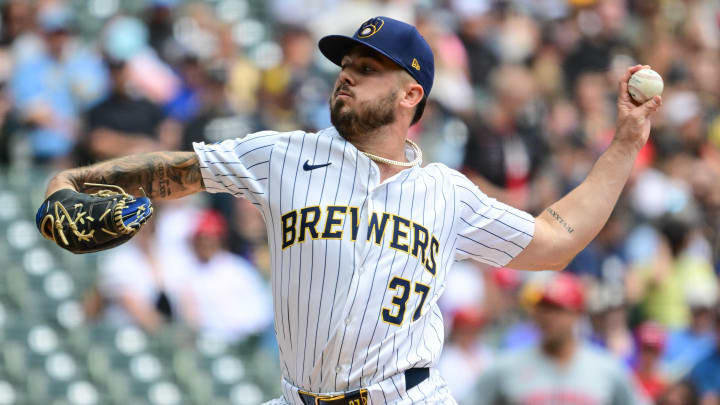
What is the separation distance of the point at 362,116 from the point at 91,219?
98 cm

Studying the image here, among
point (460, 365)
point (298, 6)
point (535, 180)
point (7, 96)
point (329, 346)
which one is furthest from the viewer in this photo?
point (298, 6)

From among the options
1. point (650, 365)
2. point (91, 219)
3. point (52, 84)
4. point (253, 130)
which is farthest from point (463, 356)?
point (91, 219)

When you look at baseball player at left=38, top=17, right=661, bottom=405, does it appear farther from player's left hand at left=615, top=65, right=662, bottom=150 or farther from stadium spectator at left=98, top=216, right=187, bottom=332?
stadium spectator at left=98, top=216, right=187, bottom=332

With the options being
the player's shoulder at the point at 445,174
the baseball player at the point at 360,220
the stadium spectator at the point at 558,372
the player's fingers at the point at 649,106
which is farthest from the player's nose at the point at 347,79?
the stadium spectator at the point at 558,372

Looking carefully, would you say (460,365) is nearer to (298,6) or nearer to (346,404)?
(346,404)

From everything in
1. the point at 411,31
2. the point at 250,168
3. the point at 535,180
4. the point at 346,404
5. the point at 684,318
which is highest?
the point at 411,31

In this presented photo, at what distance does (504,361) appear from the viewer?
589cm

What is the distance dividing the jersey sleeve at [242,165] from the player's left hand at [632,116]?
1.26 metres

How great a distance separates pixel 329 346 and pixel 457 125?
6503 mm

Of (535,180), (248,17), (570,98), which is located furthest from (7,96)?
(570,98)

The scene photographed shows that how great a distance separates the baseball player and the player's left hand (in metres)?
0.42

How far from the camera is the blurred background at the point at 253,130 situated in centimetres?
781

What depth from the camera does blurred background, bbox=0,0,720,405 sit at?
7.81 m

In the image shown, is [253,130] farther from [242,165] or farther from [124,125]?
[242,165]
